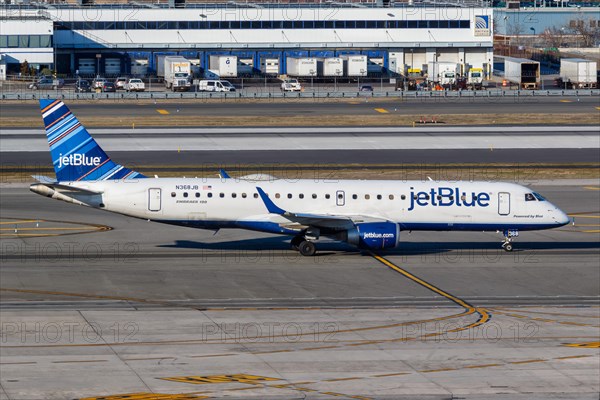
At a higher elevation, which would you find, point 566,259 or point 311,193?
point 311,193

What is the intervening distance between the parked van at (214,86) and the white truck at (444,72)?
30.1 meters

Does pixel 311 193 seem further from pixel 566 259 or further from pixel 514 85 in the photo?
pixel 514 85

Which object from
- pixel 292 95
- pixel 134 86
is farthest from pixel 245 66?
pixel 292 95

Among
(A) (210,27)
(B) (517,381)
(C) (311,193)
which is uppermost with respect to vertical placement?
(A) (210,27)

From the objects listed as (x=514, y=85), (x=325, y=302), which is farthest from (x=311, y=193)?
(x=514, y=85)

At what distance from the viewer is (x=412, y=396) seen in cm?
3177

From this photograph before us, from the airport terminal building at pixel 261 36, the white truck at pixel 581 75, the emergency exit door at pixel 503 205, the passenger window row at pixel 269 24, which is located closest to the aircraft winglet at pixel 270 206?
the emergency exit door at pixel 503 205

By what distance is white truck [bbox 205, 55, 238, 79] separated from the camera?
15862 centimetres

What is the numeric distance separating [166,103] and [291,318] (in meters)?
86.9

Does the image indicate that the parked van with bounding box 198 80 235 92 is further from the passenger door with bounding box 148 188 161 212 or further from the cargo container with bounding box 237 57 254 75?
the passenger door with bounding box 148 188 161 212

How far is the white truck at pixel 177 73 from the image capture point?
14188 cm

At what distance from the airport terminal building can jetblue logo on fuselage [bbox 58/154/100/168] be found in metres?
107

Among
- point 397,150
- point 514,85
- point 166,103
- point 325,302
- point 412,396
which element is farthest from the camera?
point 514,85

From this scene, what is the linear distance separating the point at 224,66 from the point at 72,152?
10654 cm
